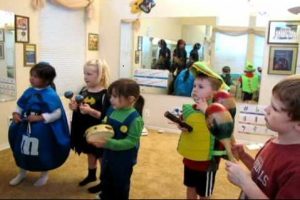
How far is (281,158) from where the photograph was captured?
0.85 meters

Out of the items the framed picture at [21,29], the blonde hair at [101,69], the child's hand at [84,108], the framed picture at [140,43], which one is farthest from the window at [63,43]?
the child's hand at [84,108]

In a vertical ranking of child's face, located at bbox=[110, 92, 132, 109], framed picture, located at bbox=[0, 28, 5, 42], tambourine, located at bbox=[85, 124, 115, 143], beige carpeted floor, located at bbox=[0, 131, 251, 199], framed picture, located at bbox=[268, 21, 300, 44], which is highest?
framed picture, located at bbox=[268, 21, 300, 44]

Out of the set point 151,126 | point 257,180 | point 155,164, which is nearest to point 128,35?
point 151,126

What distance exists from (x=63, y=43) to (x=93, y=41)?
22.5 inches

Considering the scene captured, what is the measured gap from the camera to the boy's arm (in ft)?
4.76

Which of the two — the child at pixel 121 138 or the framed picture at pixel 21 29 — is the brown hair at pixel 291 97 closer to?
the child at pixel 121 138

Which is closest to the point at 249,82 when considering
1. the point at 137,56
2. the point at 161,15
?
the point at 161,15

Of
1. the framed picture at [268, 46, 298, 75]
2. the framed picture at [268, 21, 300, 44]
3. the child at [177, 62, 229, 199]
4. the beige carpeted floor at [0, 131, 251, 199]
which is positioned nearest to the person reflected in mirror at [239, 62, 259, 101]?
the framed picture at [268, 46, 298, 75]

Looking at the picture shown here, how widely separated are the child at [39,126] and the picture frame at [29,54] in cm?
119

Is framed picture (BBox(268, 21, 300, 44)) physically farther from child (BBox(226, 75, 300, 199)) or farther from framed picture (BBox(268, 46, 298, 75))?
child (BBox(226, 75, 300, 199))

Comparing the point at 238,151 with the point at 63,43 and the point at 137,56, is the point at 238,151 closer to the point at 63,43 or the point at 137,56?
the point at 63,43

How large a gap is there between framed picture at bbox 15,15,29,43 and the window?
0.71 feet

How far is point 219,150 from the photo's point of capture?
4.93 feet

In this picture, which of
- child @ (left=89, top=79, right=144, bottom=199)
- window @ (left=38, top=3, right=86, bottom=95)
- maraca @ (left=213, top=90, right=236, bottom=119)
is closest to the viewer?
maraca @ (left=213, top=90, right=236, bottom=119)
